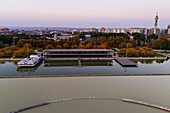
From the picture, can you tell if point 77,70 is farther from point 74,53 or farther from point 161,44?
point 161,44

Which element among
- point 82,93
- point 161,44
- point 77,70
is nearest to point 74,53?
point 77,70

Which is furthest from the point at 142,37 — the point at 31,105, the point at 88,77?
the point at 31,105

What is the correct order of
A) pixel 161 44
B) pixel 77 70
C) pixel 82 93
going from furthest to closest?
pixel 161 44
pixel 77 70
pixel 82 93

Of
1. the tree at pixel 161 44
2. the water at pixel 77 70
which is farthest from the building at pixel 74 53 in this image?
the tree at pixel 161 44

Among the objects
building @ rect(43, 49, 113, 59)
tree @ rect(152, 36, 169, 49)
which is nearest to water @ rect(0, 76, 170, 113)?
building @ rect(43, 49, 113, 59)

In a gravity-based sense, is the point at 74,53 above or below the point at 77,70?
above

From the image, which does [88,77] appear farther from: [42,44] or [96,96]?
[42,44]

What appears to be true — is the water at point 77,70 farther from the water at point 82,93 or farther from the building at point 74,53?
the building at point 74,53

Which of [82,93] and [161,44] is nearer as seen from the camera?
[82,93]
